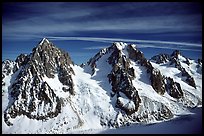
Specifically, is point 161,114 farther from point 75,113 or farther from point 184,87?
point 184,87

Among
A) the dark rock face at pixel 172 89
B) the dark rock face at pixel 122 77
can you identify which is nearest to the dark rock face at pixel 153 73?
the dark rock face at pixel 172 89

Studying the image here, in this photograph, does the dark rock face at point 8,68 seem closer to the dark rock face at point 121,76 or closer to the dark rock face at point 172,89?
the dark rock face at point 121,76

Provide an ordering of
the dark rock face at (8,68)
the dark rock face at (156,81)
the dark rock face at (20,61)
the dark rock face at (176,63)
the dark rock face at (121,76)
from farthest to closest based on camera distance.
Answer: the dark rock face at (176,63), the dark rock face at (156,81), the dark rock face at (20,61), the dark rock face at (8,68), the dark rock face at (121,76)

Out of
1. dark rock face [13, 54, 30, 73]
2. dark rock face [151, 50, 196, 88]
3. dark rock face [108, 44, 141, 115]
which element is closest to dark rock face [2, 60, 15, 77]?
dark rock face [13, 54, 30, 73]

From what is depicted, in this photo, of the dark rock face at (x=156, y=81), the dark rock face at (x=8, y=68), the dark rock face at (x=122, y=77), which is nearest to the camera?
the dark rock face at (x=122, y=77)

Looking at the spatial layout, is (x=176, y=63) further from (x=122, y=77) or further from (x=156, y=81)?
(x=122, y=77)

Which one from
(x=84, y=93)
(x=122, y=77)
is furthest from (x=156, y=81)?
(x=84, y=93)

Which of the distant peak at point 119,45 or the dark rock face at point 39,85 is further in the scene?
the distant peak at point 119,45

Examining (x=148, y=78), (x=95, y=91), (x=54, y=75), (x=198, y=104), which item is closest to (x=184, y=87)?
(x=198, y=104)
